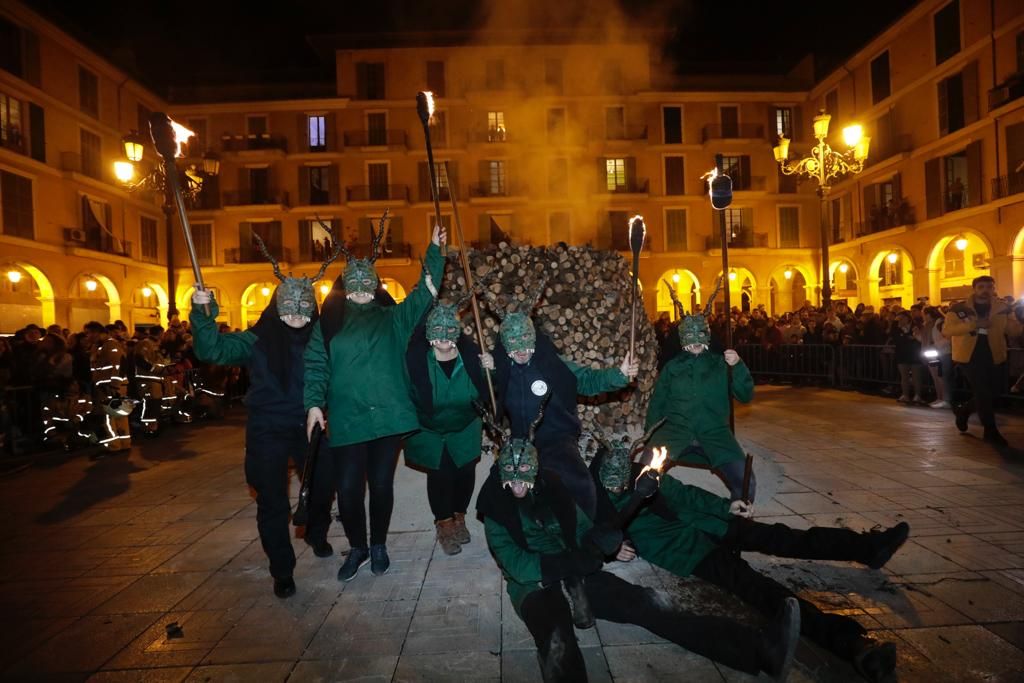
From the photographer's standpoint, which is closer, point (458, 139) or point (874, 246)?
point (874, 246)

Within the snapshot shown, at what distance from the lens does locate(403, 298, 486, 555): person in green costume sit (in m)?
3.93

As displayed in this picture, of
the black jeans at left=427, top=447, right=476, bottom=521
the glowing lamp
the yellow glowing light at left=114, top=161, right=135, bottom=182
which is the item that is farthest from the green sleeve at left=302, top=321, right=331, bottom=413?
the glowing lamp

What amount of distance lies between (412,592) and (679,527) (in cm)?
165

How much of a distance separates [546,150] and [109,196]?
64.9 ft

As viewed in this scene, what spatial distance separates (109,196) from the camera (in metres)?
26.2

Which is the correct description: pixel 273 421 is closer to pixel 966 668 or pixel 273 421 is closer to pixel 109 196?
A: pixel 966 668

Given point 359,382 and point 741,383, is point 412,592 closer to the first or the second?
point 359,382

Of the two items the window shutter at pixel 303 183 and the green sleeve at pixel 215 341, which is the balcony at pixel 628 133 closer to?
the window shutter at pixel 303 183

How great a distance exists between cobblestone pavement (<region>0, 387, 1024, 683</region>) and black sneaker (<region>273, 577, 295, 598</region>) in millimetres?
69

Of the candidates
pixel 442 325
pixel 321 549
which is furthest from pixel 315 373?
pixel 321 549

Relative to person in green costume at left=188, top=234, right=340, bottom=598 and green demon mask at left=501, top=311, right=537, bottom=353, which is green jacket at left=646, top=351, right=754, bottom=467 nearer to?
green demon mask at left=501, top=311, right=537, bottom=353

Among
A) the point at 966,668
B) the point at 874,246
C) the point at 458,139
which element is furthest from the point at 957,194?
the point at 966,668

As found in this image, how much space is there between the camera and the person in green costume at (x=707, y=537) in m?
3.24

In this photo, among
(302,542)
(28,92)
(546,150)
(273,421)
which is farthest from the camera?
(546,150)
